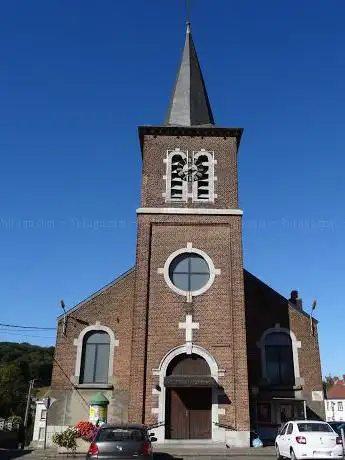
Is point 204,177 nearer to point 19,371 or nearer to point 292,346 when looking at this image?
point 292,346

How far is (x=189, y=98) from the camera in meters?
26.4

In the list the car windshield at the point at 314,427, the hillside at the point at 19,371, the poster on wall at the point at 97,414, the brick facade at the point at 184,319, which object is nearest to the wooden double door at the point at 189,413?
the brick facade at the point at 184,319

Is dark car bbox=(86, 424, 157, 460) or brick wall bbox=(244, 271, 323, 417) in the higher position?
brick wall bbox=(244, 271, 323, 417)

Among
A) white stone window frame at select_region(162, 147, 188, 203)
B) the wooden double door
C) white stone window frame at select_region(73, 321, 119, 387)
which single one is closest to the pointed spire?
white stone window frame at select_region(162, 147, 188, 203)

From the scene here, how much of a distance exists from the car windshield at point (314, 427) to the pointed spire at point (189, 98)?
16183 millimetres

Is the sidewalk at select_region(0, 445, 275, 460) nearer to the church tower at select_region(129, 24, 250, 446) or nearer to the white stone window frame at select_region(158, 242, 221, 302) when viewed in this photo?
the church tower at select_region(129, 24, 250, 446)

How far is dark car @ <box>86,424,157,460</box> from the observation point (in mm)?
11047

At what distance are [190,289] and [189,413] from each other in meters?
5.19

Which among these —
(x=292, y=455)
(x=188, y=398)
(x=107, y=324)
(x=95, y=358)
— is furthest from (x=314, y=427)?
(x=107, y=324)

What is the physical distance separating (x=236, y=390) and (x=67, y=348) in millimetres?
8372

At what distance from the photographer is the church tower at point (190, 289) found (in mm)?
18719

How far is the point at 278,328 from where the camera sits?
23266 mm

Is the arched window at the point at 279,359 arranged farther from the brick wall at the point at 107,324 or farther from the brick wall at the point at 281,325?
the brick wall at the point at 107,324

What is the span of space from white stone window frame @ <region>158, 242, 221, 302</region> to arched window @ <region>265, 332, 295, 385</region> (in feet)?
16.1
